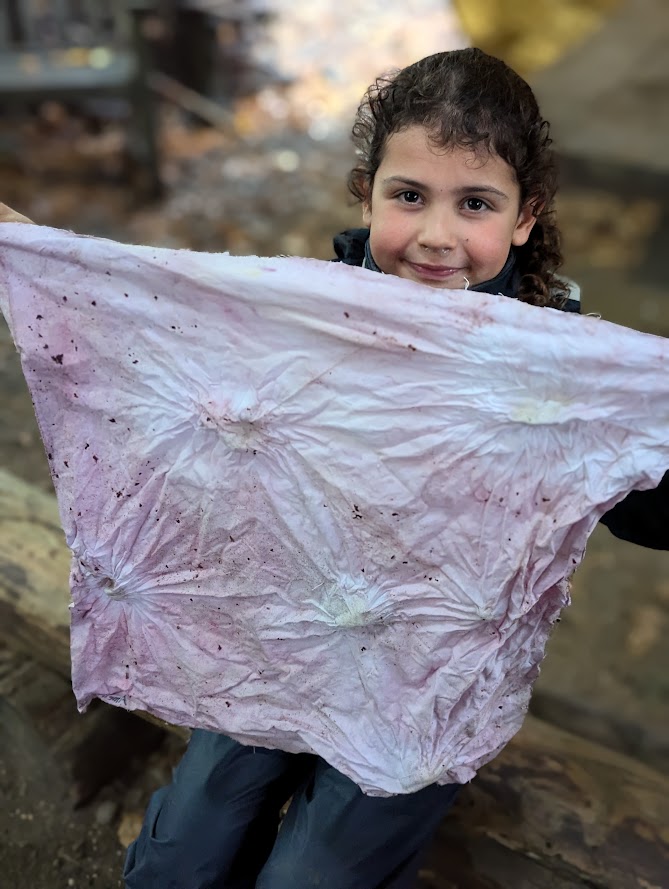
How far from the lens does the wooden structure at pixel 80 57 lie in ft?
14.6

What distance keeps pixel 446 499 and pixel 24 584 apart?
1010 mm

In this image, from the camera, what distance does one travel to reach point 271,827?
127 cm

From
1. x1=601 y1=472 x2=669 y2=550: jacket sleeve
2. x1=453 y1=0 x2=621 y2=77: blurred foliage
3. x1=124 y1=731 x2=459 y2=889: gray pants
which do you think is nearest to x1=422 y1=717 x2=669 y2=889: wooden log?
x1=124 y1=731 x2=459 y2=889: gray pants

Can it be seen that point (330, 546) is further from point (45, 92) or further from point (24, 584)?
point (45, 92)

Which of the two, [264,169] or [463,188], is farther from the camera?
[264,169]

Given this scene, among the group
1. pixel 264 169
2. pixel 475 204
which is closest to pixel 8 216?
pixel 475 204

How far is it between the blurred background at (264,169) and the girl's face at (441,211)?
3.70ft

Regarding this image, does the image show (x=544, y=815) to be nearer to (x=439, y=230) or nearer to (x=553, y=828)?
(x=553, y=828)

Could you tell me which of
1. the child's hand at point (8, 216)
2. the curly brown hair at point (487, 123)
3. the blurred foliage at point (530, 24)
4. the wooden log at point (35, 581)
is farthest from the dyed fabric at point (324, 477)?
the blurred foliage at point (530, 24)

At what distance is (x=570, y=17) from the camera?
19.8ft

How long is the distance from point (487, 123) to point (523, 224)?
6.7 inches

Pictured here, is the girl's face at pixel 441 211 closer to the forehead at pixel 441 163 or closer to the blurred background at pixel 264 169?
the forehead at pixel 441 163

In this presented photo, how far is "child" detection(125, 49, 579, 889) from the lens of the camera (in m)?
1.09

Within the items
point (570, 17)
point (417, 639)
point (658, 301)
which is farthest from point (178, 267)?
point (570, 17)
